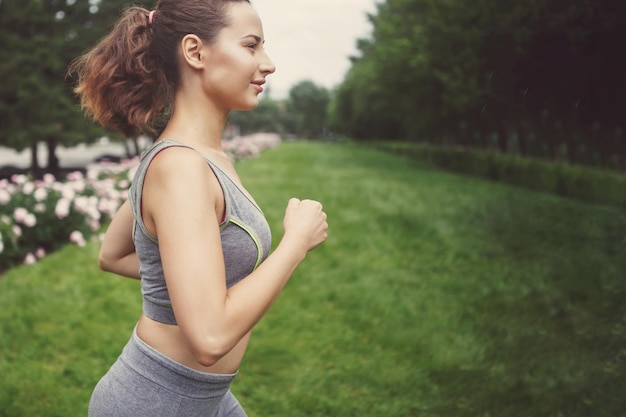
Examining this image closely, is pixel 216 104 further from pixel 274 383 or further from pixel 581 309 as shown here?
pixel 581 309

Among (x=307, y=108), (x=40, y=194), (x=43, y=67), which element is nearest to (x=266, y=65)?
(x=40, y=194)

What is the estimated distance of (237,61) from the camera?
1524 millimetres

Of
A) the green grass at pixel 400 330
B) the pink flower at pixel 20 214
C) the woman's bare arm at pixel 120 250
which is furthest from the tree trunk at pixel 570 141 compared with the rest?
the woman's bare arm at pixel 120 250

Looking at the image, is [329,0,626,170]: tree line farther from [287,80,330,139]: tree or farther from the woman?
[287,80,330,139]: tree

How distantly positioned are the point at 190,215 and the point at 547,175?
1792cm

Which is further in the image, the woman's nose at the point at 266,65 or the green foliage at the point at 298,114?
the green foliage at the point at 298,114

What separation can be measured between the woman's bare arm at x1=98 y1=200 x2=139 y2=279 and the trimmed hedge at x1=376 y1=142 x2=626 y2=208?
13.0 metres

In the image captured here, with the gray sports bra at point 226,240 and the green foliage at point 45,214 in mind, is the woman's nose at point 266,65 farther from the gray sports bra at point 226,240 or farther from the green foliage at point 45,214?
the green foliage at point 45,214

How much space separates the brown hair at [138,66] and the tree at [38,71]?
22.5m

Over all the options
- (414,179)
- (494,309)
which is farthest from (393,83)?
(494,309)

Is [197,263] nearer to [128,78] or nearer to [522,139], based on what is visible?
[128,78]

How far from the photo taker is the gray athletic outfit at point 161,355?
4.82 feet

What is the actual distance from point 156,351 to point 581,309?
545 cm

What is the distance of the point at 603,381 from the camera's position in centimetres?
450
